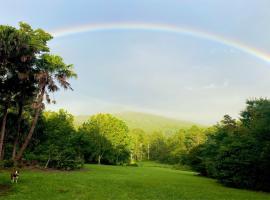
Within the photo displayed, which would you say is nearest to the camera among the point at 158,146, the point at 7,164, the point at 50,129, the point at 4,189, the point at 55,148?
the point at 4,189

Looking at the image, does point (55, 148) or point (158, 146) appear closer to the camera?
point (55, 148)

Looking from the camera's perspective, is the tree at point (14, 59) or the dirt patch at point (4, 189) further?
the tree at point (14, 59)

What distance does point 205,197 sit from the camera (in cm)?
2705

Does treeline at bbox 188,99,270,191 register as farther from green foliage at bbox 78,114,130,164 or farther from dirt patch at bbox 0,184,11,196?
green foliage at bbox 78,114,130,164

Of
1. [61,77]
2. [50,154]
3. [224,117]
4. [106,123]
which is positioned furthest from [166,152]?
[61,77]

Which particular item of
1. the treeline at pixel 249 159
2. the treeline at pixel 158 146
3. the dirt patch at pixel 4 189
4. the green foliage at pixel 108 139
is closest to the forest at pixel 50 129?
the treeline at pixel 249 159

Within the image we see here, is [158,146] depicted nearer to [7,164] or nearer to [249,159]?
[7,164]

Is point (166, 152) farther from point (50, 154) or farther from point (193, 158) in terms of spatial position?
point (50, 154)

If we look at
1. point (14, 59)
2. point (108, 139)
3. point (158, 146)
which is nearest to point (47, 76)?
point (14, 59)

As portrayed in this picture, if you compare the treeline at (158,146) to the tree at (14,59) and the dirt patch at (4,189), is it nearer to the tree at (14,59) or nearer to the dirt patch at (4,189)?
the tree at (14,59)

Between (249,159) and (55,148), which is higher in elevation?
(55,148)

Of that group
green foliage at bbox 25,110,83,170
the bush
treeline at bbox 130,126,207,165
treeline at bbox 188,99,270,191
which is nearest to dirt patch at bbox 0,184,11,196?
the bush

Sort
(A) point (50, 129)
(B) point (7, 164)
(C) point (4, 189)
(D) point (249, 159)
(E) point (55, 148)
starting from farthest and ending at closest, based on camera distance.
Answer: (A) point (50, 129)
(E) point (55, 148)
(B) point (7, 164)
(D) point (249, 159)
(C) point (4, 189)

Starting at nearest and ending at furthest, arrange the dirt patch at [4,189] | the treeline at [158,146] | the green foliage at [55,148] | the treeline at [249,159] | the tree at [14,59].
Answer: the dirt patch at [4,189]
the tree at [14,59]
the treeline at [249,159]
the green foliage at [55,148]
the treeline at [158,146]
